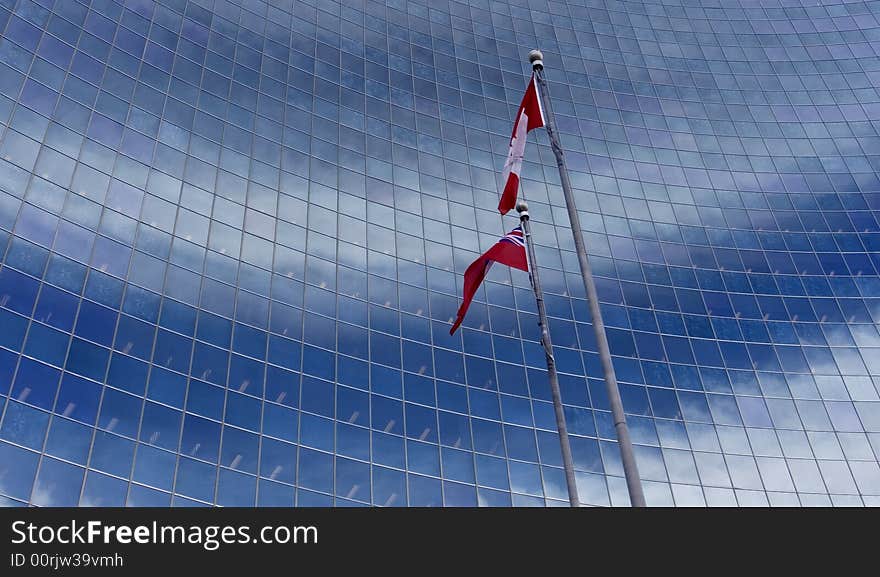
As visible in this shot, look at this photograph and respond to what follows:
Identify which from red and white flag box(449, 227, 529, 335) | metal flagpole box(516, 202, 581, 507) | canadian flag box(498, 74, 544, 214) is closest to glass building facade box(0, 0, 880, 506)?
red and white flag box(449, 227, 529, 335)

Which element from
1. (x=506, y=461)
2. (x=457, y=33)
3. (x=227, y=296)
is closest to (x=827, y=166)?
(x=457, y=33)

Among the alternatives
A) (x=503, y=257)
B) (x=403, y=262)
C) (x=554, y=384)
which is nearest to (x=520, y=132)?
(x=503, y=257)

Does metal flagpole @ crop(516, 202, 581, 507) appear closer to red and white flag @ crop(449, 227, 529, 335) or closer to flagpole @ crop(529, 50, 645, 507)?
red and white flag @ crop(449, 227, 529, 335)

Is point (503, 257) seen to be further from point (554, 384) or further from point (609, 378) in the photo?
point (609, 378)

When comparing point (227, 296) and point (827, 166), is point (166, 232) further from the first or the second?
point (827, 166)

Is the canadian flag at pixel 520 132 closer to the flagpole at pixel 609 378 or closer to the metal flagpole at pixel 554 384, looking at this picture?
the flagpole at pixel 609 378

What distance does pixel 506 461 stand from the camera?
39250 millimetres

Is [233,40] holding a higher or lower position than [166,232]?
higher

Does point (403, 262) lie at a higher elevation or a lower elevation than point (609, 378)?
higher

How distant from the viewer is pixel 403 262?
45562 millimetres

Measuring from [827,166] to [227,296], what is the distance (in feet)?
136

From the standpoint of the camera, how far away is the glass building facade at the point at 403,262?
33.9 m

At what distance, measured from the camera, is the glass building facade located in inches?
1335

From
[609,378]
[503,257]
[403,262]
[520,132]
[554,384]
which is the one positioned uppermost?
[403,262]
